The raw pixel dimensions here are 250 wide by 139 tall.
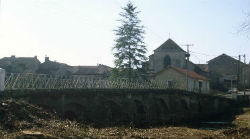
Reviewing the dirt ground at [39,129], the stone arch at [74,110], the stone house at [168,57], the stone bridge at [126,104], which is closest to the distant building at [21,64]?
the stone house at [168,57]

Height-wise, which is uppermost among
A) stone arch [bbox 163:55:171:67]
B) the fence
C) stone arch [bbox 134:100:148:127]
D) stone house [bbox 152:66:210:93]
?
stone arch [bbox 163:55:171:67]

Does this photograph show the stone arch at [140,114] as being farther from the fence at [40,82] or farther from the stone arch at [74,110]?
the stone arch at [74,110]

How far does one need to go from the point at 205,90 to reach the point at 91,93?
34502mm

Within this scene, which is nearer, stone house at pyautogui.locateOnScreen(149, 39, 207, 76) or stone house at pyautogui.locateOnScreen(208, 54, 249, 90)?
stone house at pyautogui.locateOnScreen(149, 39, 207, 76)

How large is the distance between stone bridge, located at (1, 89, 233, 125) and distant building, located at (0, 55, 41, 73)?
32019mm

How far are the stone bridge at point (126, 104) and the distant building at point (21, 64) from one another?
32019 mm

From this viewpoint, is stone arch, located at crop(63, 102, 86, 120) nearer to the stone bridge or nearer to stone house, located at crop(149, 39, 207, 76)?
the stone bridge

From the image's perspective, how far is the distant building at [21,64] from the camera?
209ft

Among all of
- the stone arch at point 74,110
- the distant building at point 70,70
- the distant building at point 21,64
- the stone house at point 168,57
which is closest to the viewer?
the stone arch at point 74,110

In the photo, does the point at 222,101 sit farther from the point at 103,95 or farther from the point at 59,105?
the point at 59,105

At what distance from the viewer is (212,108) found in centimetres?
5159

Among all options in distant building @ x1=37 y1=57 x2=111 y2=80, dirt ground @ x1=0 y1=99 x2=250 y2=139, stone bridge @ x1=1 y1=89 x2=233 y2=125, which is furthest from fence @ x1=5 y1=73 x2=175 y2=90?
distant building @ x1=37 y1=57 x2=111 y2=80

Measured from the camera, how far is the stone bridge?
25.4 metres

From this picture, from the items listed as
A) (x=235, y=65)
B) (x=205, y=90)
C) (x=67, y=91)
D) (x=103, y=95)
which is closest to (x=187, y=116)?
(x=205, y=90)
